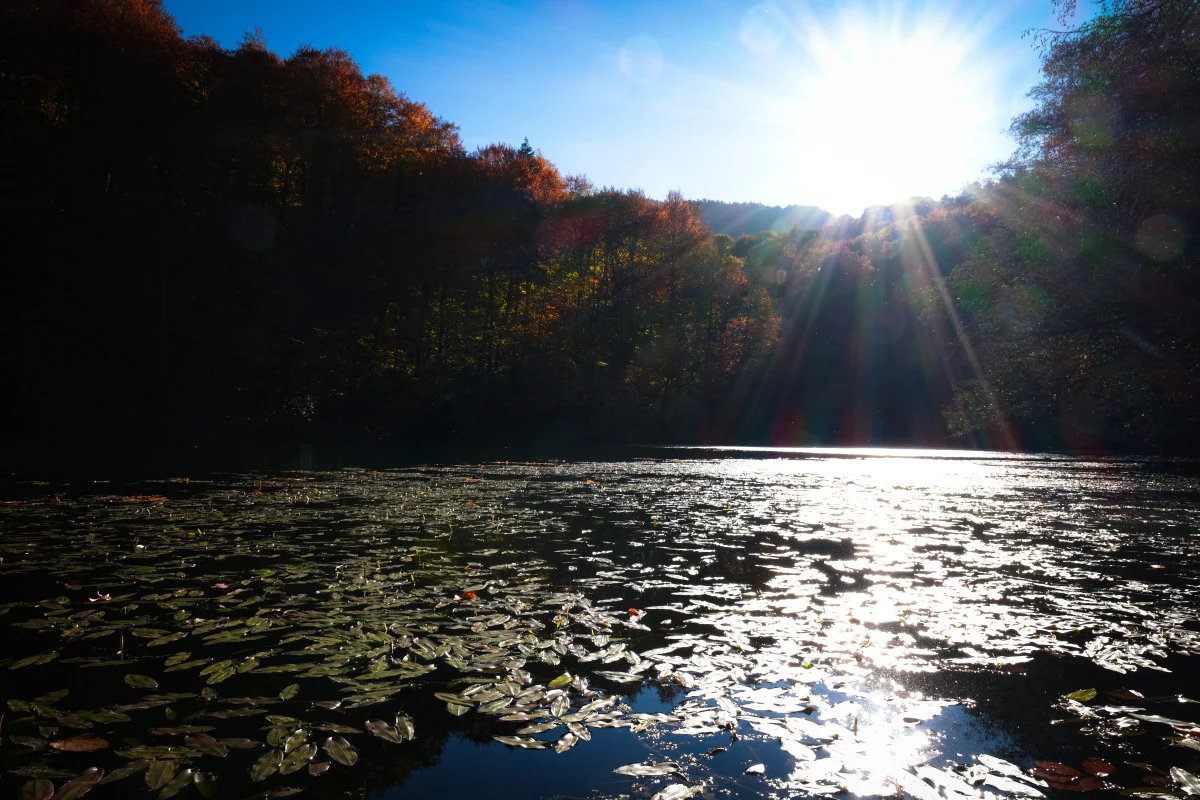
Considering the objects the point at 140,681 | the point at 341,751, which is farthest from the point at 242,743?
the point at 140,681

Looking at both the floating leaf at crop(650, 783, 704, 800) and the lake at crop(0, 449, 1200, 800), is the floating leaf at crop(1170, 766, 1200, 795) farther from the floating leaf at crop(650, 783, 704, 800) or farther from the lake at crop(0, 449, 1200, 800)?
the floating leaf at crop(650, 783, 704, 800)

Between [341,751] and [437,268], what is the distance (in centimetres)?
3463

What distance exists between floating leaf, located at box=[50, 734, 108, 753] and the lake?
0.02 meters

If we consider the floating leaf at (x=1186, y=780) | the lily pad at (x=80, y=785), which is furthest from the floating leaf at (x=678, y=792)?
the lily pad at (x=80, y=785)

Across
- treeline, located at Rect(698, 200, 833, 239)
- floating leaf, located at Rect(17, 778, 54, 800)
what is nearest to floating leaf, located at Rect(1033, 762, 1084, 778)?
floating leaf, located at Rect(17, 778, 54, 800)

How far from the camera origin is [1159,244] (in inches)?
766

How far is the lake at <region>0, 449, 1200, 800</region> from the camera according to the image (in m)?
2.91

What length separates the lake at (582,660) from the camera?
2.91 m

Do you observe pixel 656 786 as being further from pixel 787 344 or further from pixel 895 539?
pixel 787 344

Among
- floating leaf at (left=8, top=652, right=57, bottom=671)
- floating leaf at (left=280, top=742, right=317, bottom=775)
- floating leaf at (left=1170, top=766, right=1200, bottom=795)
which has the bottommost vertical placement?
floating leaf at (left=8, top=652, right=57, bottom=671)

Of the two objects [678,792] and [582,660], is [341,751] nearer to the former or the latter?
[678,792]

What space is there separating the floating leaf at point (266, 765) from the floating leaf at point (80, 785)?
1.74 feet

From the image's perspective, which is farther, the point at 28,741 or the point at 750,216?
the point at 750,216

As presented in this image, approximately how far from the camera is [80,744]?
2.92 meters
